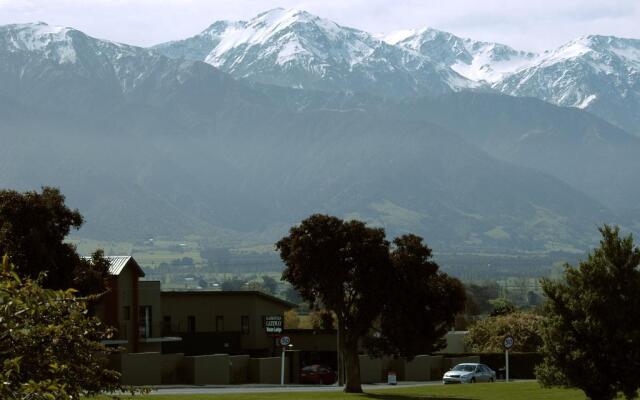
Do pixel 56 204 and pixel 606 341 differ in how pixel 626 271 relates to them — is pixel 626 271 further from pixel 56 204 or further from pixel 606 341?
pixel 56 204

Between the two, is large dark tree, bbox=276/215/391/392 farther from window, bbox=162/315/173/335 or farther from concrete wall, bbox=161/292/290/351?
concrete wall, bbox=161/292/290/351

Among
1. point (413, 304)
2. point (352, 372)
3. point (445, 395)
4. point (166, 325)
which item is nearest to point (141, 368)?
point (352, 372)

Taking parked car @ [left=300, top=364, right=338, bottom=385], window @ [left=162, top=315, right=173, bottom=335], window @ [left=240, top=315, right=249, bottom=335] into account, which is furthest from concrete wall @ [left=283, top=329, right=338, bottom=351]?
parked car @ [left=300, top=364, right=338, bottom=385]

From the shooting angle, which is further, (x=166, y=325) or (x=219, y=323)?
(x=219, y=323)

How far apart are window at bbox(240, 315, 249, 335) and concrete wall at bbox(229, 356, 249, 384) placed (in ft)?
86.1

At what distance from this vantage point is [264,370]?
266ft

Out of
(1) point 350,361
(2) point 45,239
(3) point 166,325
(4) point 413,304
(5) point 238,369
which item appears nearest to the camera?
(2) point 45,239

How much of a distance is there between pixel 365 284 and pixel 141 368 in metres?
16.3

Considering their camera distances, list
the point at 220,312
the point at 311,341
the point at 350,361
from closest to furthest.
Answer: the point at 350,361
the point at 311,341
the point at 220,312

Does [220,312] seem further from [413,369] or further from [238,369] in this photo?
[238,369]

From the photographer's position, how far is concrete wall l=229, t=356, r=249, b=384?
77812 mm

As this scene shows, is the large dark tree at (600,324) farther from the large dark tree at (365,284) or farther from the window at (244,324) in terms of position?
the window at (244,324)

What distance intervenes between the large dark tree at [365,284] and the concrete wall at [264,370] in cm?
1684

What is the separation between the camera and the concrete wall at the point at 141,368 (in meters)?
70.8
